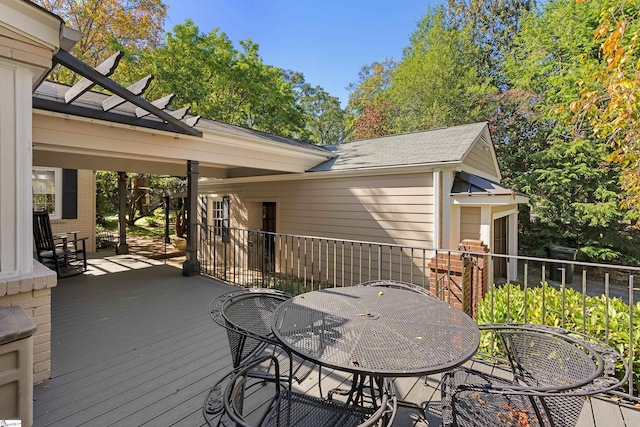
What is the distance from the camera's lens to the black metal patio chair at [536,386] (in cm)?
140

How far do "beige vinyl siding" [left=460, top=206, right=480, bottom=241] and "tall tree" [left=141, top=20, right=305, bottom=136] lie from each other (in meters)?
12.2

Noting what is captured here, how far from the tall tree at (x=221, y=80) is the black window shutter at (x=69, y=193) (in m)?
5.82

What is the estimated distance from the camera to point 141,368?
103 inches

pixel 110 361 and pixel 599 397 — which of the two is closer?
pixel 599 397

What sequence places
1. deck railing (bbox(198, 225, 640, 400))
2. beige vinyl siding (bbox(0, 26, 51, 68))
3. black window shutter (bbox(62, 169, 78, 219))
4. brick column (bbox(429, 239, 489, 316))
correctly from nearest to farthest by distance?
beige vinyl siding (bbox(0, 26, 51, 68)), deck railing (bbox(198, 225, 640, 400)), brick column (bbox(429, 239, 489, 316)), black window shutter (bbox(62, 169, 78, 219))

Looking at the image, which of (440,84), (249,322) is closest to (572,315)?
(249,322)

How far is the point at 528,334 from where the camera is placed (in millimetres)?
1876

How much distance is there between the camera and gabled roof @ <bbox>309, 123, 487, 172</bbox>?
19.0 feet

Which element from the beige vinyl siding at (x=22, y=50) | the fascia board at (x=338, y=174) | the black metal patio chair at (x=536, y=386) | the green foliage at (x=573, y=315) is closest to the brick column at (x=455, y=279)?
the green foliage at (x=573, y=315)

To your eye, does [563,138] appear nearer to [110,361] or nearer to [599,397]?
[599,397]

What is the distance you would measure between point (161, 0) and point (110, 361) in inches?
602

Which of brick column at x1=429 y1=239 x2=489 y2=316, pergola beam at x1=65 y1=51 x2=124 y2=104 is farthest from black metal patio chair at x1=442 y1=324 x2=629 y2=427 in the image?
pergola beam at x1=65 y1=51 x2=124 y2=104

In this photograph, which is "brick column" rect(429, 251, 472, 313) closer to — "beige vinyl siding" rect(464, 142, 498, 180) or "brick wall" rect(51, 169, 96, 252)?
"beige vinyl siding" rect(464, 142, 498, 180)

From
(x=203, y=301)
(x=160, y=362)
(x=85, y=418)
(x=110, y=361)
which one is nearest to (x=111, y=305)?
(x=203, y=301)
